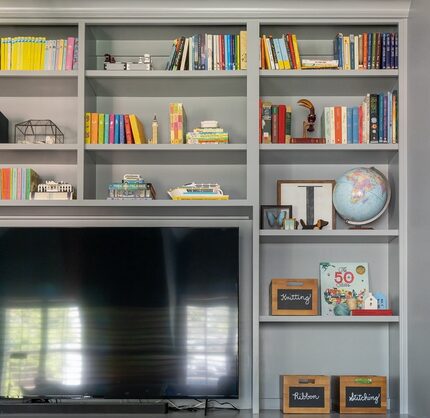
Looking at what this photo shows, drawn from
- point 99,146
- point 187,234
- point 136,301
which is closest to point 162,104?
point 99,146

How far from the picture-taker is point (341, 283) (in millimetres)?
3623

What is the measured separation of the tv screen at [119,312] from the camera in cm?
332

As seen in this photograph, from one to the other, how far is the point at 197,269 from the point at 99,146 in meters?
0.72

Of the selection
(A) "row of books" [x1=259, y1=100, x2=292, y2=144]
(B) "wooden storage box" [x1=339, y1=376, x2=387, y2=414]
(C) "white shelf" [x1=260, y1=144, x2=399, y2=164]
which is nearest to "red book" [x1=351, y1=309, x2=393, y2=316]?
(B) "wooden storage box" [x1=339, y1=376, x2=387, y2=414]

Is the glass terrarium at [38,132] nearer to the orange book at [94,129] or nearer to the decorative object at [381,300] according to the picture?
the orange book at [94,129]

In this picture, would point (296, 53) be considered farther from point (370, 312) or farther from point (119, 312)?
point (119, 312)

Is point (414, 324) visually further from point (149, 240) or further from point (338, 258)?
point (149, 240)

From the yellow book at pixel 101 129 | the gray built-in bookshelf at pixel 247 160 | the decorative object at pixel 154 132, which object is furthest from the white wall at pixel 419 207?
the yellow book at pixel 101 129

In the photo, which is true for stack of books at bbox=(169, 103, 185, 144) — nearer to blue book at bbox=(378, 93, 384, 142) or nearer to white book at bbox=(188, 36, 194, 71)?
white book at bbox=(188, 36, 194, 71)

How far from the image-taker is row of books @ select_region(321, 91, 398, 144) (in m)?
3.46

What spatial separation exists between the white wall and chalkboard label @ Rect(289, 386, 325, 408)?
0.41m

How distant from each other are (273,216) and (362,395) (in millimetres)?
911

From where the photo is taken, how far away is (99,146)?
3393mm

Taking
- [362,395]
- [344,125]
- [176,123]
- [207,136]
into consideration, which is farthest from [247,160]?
[362,395]
